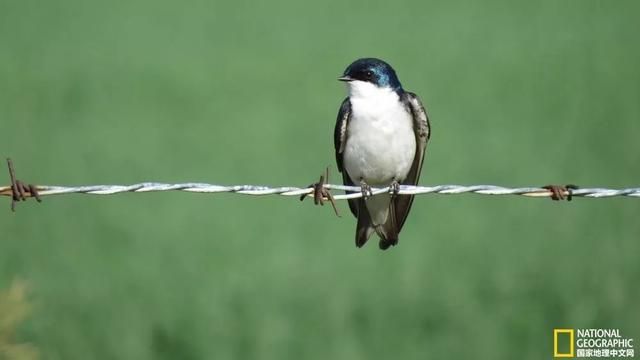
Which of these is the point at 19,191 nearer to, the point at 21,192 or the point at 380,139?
the point at 21,192

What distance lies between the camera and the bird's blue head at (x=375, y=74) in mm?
5625

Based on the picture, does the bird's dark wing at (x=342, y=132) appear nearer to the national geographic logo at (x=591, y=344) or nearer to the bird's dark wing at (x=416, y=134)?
the bird's dark wing at (x=416, y=134)

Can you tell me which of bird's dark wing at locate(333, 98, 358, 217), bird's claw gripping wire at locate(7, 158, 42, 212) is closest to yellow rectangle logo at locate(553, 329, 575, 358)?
bird's dark wing at locate(333, 98, 358, 217)

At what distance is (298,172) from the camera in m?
→ 7.02

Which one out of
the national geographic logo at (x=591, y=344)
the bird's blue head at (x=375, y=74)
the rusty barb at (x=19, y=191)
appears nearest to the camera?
the rusty barb at (x=19, y=191)

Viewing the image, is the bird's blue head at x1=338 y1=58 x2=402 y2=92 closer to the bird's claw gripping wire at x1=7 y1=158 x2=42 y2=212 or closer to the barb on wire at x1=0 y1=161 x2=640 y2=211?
the barb on wire at x1=0 y1=161 x2=640 y2=211

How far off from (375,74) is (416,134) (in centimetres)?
37

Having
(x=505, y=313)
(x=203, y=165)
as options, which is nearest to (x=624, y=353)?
(x=505, y=313)

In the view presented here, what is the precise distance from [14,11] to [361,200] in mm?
5551

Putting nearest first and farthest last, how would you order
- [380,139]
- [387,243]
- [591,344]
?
[591,344], [380,139], [387,243]

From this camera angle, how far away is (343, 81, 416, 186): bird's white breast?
5.52m

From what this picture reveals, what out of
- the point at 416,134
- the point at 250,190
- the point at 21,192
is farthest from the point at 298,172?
the point at 21,192

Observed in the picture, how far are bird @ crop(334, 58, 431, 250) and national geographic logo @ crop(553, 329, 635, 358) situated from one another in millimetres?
991

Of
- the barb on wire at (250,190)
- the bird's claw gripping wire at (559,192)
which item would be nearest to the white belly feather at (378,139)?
the barb on wire at (250,190)
